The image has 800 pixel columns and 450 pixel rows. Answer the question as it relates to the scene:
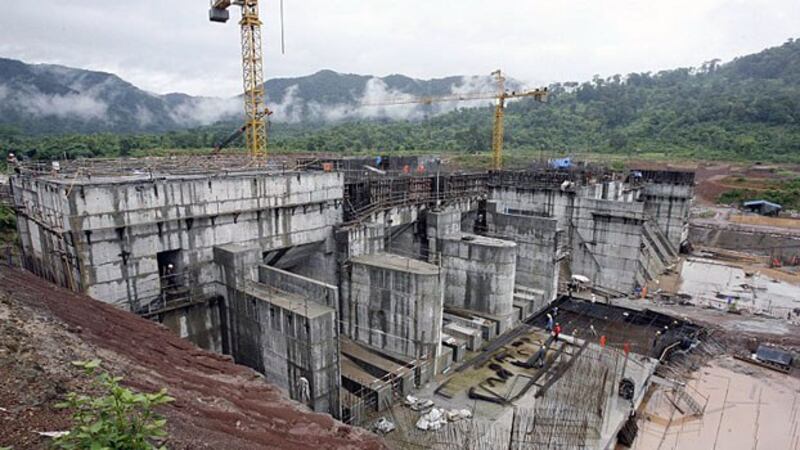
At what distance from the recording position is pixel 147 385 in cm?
700

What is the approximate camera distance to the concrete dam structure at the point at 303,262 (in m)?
15.2

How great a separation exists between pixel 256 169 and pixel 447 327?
13081mm

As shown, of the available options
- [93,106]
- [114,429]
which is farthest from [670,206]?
[93,106]

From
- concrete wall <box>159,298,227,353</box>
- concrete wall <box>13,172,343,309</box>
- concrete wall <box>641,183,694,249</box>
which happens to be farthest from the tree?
concrete wall <box>641,183,694,249</box>

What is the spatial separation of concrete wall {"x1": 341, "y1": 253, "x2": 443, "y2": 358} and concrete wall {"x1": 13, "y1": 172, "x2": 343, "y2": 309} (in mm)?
3892

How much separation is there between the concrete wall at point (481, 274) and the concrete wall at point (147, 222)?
344 inches

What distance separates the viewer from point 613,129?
106 meters

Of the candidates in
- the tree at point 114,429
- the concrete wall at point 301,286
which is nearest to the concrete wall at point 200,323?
the concrete wall at point 301,286

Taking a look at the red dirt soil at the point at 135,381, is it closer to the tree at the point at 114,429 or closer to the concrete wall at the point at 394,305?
the tree at the point at 114,429

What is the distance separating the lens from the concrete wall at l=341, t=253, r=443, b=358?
18844 millimetres

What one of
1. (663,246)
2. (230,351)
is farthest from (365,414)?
(663,246)

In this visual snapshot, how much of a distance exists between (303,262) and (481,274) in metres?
9.65

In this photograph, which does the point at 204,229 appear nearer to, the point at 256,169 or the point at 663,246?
the point at 256,169

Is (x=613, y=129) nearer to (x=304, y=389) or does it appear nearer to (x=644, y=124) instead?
(x=644, y=124)
